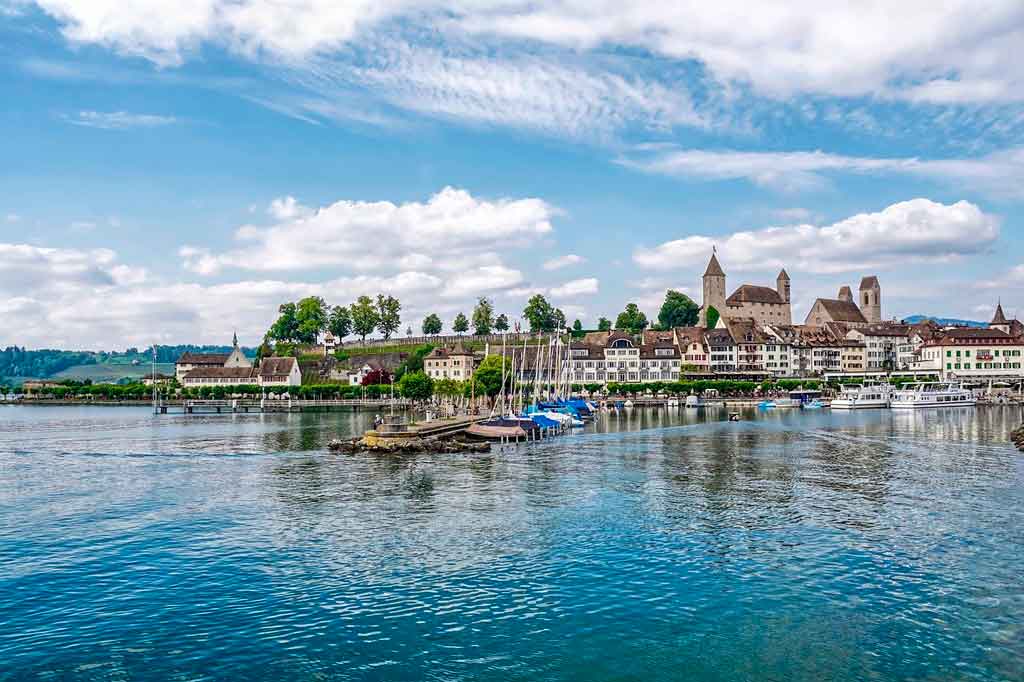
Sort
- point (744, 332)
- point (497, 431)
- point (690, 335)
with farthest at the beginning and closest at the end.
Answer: point (690, 335) < point (744, 332) < point (497, 431)

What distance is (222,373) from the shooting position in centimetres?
19338

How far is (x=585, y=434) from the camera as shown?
90.9 metres

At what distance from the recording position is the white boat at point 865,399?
459ft

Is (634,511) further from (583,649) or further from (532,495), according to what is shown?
(583,649)

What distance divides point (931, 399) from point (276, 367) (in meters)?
135

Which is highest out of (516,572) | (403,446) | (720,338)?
(720,338)

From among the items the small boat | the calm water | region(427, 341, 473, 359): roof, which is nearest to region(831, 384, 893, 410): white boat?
region(427, 341, 473, 359): roof

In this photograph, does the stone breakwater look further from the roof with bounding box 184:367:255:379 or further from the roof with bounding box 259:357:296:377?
the roof with bounding box 184:367:255:379

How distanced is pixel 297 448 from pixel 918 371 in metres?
149

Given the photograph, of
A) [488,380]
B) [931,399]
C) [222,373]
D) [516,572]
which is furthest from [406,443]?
[222,373]

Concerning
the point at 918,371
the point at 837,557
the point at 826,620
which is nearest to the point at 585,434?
the point at 837,557

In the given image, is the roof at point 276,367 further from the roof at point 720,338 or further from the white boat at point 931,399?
the white boat at point 931,399

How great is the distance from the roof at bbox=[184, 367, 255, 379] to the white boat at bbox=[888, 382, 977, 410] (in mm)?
136453

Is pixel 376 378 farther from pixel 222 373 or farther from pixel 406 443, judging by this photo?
pixel 406 443
